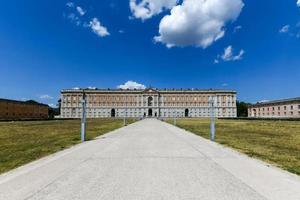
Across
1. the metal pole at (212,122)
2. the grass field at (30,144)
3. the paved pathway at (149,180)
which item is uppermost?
the metal pole at (212,122)

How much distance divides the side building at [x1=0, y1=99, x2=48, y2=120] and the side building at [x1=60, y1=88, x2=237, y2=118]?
22.5 meters

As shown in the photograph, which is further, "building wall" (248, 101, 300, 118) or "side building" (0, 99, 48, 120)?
"building wall" (248, 101, 300, 118)

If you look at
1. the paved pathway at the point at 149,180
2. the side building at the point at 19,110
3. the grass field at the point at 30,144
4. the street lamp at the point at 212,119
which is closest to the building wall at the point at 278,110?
the street lamp at the point at 212,119

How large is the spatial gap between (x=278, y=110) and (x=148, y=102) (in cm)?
7422

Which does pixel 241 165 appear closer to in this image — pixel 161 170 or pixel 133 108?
pixel 161 170

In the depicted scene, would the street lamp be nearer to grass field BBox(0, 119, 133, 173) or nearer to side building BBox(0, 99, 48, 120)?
grass field BBox(0, 119, 133, 173)

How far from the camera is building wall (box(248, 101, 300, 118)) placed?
326ft

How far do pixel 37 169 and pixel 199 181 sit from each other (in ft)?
16.8

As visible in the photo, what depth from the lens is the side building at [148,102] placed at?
506 ft

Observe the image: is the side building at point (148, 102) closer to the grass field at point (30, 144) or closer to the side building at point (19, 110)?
the side building at point (19, 110)

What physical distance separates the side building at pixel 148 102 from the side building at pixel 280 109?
22844 mm

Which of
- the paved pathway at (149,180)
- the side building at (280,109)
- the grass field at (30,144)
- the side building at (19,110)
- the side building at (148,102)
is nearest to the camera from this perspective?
the paved pathway at (149,180)

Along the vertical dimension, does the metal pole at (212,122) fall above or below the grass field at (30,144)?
above

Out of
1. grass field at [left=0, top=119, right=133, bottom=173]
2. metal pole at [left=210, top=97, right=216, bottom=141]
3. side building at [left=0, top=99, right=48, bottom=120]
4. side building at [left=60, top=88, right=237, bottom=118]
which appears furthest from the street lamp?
side building at [left=60, top=88, right=237, bottom=118]
